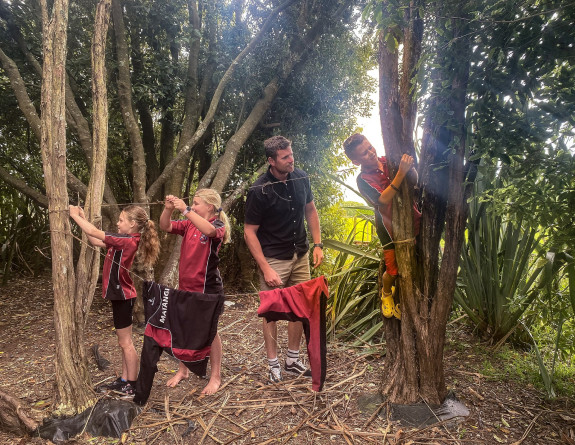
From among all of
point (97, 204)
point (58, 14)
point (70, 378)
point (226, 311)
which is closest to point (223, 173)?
point (226, 311)

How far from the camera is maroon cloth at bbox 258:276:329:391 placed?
287cm

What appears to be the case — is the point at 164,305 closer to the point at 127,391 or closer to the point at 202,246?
the point at 202,246

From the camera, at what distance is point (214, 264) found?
3.05 m

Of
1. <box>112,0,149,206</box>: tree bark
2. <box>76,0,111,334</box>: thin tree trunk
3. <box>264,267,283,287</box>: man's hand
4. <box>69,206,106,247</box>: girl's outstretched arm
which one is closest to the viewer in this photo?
<box>69,206,106,247</box>: girl's outstretched arm

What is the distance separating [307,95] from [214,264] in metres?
3.54

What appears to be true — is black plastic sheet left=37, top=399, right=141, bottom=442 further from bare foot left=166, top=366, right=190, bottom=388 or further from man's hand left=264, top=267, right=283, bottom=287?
man's hand left=264, top=267, right=283, bottom=287

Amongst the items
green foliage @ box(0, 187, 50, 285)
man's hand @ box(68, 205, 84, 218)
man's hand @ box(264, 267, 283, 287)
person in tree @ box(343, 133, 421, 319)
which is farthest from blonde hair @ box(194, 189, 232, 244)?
green foliage @ box(0, 187, 50, 285)

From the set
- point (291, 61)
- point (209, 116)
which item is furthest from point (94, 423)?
point (291, 61)

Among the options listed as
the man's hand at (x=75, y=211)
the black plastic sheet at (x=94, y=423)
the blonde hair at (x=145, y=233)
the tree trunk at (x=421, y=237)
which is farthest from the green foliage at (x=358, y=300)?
the man's hand at (x=75, y=211)

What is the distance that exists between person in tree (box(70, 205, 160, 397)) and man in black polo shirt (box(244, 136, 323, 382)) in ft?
2.43

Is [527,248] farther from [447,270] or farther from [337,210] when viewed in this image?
[337,210]

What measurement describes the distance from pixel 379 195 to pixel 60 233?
208 centimetres

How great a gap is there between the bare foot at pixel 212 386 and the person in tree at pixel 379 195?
1.32m

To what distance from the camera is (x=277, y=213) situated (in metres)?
3.31
